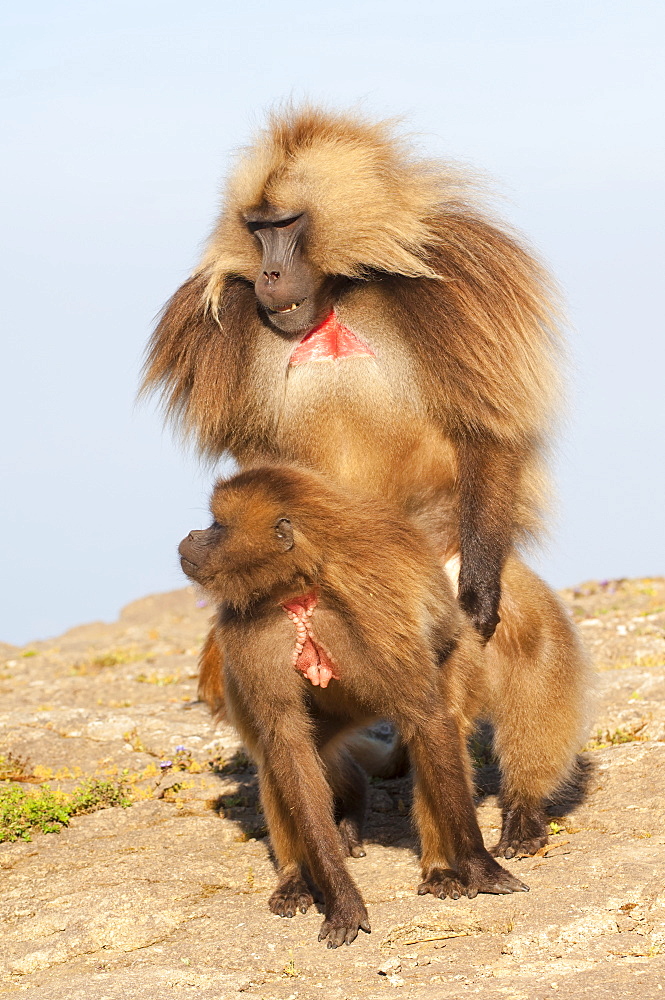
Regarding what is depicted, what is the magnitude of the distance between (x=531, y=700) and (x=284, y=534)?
1162mm

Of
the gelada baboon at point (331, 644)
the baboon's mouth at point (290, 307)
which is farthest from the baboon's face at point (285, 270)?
the gelada baboon at point (331, 644)

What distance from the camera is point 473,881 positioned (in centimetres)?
365

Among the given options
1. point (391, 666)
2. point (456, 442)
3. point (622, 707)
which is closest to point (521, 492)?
point (456, 442)

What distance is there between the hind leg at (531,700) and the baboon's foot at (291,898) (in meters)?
0.67

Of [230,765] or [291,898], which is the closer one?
[291,898]

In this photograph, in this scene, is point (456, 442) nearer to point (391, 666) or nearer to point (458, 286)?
point (458, 286)

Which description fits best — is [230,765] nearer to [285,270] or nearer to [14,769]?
[14,769]

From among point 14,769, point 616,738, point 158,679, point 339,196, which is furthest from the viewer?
point 158,679

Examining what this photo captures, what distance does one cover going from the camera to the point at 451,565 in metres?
4.20

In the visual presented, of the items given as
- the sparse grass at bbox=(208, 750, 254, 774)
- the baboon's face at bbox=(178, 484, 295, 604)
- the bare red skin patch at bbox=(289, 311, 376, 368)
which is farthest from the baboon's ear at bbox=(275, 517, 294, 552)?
the sparse grass at bbox=(208, 750, 254, 774)

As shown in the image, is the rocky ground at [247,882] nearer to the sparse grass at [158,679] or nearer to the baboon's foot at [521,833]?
the baboon's foot at [521,833]

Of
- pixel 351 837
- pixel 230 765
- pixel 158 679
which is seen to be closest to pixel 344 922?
pixel 351 837

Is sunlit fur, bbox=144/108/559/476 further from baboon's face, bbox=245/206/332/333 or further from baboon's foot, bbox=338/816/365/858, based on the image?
baboon's foot, bbox=338/816/365/858

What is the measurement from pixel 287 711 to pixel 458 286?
144 centimetres
